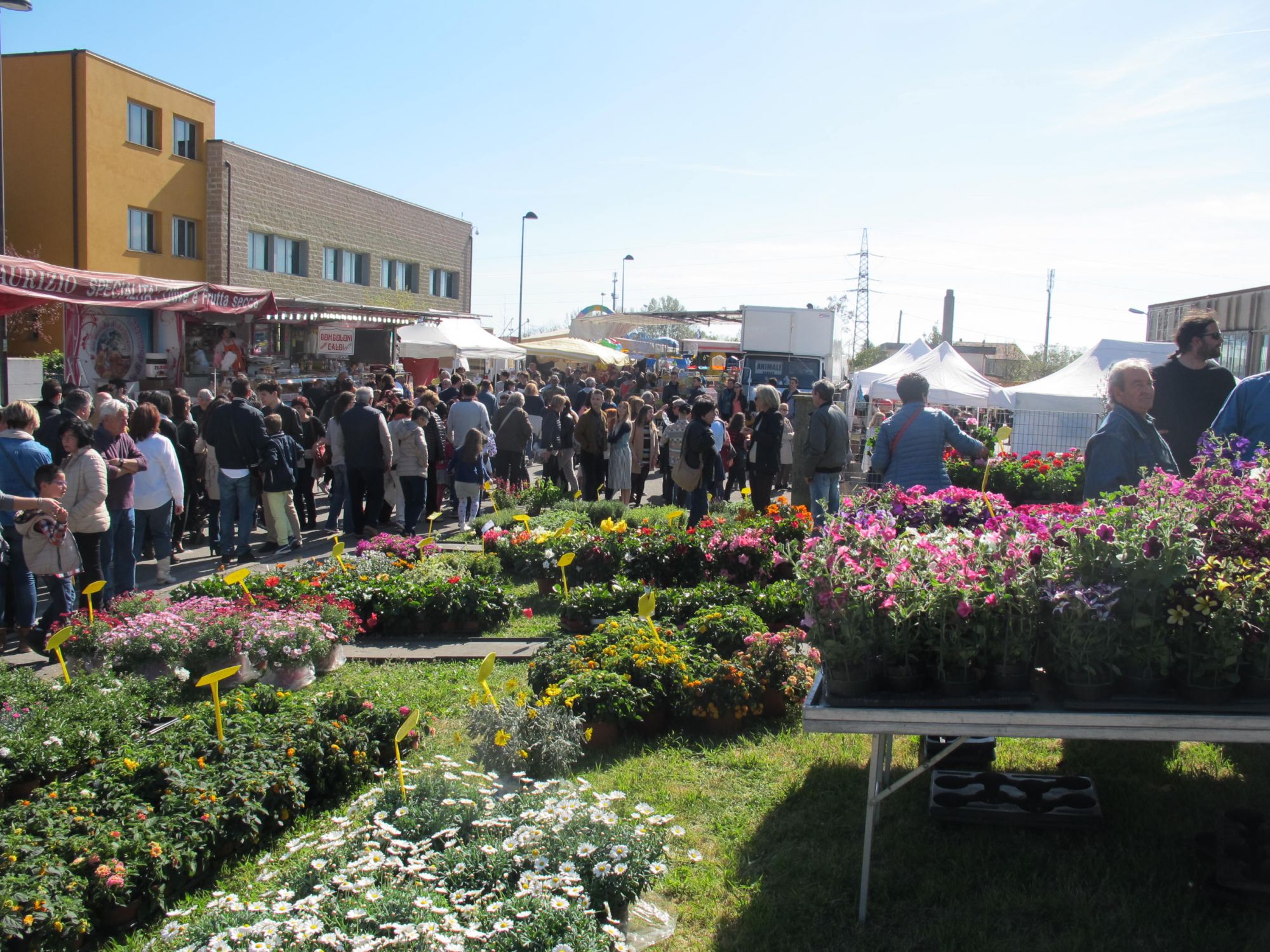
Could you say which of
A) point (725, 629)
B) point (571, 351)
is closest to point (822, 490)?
point (725, 629)

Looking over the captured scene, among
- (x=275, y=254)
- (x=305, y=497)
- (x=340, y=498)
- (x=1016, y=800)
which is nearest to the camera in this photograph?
(x=1016, y=800)

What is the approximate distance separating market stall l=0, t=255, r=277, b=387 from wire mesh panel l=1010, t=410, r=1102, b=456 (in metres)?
12.6

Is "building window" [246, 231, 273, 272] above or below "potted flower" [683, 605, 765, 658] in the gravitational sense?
above

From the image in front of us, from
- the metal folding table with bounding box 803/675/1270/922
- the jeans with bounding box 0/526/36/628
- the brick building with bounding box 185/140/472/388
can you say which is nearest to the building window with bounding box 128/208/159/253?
the brick building with bounding box 185/140/472/388

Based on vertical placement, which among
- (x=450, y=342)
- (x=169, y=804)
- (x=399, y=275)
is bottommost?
(x=169, y=804)

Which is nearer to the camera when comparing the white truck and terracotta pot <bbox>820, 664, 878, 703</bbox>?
terracotta pot <bbox>820, 664, 878, 703</bbox>

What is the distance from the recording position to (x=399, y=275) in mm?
38750

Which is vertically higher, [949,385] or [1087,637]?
[949,385]

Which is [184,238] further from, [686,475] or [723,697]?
[723,697]

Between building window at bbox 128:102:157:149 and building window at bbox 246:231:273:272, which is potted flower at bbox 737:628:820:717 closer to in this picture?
building window at bbox 128:102:157:149

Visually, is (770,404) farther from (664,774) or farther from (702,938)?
(702,938)

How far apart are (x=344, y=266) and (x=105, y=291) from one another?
934 inches

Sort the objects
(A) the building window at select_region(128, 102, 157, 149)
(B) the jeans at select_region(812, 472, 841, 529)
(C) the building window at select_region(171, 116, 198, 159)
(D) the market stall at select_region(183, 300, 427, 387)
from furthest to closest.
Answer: (C) the building window at select_region(171, 116, 198, 159)
(A) the building window at select_region(128, 102, 157, 149)
(D) the market stall at select_region(183, 300, 427, 387)
(B) the jeans at select_region(812, 472, 841, 529)

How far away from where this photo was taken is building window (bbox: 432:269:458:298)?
137 feet
